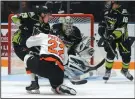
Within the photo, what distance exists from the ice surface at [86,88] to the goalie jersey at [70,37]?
15.0 inches

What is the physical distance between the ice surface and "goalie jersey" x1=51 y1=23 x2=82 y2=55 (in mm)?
381

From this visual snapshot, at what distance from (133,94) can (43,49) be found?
892 mm

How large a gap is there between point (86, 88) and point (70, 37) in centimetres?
87

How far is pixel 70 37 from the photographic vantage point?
218 inches

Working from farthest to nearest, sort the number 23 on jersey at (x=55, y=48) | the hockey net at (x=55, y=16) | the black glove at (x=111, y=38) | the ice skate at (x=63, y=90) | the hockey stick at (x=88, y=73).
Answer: the hockey net at (x=55, y=16) → the black glove at (x=111, y=38) → the hockey stick at (x=88, y=73) → the ice skate at (x=63, y=90) → the number 23 on jersey at (x=55, y=48)

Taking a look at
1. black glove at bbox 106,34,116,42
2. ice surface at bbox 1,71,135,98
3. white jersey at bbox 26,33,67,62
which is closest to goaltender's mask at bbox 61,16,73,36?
black glove at bbox 106,34,116,42

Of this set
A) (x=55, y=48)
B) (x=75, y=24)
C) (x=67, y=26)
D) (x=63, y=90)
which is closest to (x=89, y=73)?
(x=67, y=26)

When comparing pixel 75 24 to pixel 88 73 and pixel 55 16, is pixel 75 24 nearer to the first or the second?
pixel 55 16

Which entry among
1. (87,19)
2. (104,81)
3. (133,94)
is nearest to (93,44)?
(87,19)

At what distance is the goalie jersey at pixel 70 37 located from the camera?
5434 millimetres

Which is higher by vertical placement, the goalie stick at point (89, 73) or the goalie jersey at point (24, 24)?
the goalie jersey at point (24, 24)

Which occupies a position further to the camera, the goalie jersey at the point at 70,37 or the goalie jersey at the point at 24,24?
the goalie jersey at the point at 70,37

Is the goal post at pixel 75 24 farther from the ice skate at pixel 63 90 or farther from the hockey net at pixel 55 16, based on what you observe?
the ice skate at pixel 63 90

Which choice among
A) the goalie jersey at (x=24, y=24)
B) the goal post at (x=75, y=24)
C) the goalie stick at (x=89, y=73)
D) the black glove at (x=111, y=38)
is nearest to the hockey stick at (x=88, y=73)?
the goalie stick at (x=89, y=73)
